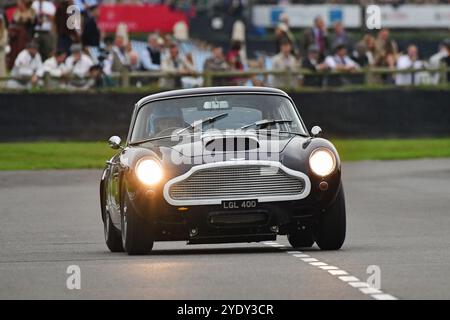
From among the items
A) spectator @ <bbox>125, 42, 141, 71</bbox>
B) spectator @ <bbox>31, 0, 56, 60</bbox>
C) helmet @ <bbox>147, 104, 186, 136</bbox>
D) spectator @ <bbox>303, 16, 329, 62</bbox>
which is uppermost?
helmet @ <bbox>147, 104, 186, 136</bbox>

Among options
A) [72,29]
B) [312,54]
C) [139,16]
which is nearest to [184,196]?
[72,29]

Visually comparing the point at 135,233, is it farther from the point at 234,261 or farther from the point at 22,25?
the point at 22,25

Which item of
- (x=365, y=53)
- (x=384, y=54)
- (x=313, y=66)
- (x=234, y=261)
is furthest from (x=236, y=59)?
(x=234, y=261)

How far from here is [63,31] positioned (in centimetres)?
3253

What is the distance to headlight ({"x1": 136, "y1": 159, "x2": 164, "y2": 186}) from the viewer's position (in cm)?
1266

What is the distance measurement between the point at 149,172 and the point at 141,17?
34490 millimetres

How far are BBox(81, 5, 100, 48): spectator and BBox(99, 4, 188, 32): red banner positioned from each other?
43.3 feet

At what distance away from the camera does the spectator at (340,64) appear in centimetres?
3478

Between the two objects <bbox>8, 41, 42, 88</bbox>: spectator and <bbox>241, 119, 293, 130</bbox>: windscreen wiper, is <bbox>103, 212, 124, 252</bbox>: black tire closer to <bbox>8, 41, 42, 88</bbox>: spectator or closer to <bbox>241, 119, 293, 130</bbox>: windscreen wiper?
<bbox>241, 119, 293, 130</bbox>: windscreen wiper

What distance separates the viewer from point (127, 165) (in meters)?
13.0

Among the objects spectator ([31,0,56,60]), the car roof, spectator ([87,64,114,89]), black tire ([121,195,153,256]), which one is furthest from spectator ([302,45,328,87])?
black tire ([121,195,153,256])

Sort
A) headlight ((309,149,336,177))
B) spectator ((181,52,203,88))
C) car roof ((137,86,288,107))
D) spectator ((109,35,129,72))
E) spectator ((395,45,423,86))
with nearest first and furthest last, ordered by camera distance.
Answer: headlight ((309,149,336,177)) → car roof ((137,86,288,107)) → spectator ((109,35,129,72)) → spectator ((181,52,203,88)) → spectator ((395,45,423,86))
